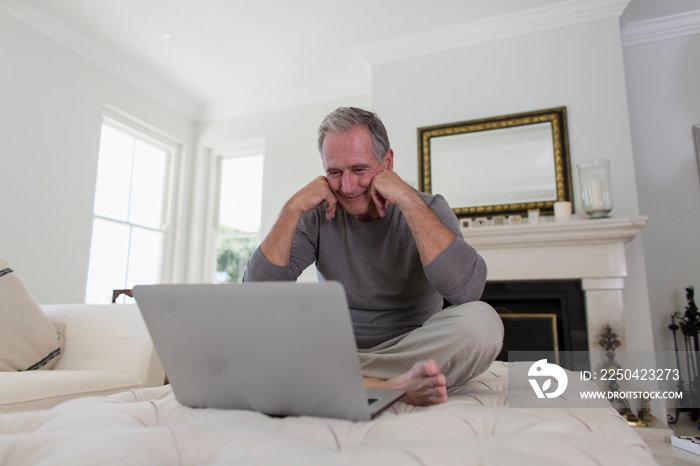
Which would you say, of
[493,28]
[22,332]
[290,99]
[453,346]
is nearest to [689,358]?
[493,28]

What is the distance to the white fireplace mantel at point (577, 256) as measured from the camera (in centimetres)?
275

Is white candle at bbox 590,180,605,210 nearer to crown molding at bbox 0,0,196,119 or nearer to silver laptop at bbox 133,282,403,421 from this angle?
silver laptop at bbox 133,282,403,421

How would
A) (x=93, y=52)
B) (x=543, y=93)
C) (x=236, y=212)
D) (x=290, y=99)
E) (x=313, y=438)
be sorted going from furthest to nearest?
(x=236, y=212)
(x=290, y=99)
(x=93, y=52)
(x=543, y=93)
(x=313, y=438)

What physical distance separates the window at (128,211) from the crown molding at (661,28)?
4218 mm

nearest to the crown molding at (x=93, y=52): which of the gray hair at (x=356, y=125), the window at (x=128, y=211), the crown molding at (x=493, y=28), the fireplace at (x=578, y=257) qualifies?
the window at (x=128, y=211)

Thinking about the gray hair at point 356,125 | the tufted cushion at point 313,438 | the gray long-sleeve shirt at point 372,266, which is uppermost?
the gray hair at point 356,125

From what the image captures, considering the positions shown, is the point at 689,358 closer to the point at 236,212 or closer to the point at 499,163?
the point at 499,163

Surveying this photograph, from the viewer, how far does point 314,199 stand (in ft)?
4.64

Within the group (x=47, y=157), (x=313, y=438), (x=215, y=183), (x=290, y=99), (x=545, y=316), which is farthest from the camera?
(x=215, y=183)

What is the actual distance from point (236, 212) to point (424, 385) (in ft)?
14.0

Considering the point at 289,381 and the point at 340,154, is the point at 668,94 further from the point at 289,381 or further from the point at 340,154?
the point at 289,381

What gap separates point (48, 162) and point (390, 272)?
10.6ft

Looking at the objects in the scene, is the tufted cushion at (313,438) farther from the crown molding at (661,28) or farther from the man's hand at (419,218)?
the crown molding at (661,28)

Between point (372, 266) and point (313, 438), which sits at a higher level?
point (372, 266)
